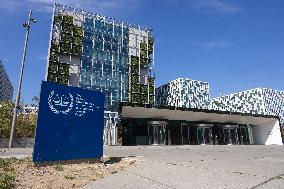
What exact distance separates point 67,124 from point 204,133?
26.9 meters

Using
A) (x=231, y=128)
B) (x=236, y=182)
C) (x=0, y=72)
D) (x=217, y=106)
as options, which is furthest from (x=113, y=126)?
(x=217, y=106)

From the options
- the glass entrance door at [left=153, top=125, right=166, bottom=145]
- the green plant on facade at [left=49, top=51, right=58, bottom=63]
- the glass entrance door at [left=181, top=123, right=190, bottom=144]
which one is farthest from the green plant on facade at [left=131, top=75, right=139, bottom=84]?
the glass entrance door at [left=153, top=125, right=166, bottom=145]

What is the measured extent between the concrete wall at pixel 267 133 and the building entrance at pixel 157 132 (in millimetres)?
16584

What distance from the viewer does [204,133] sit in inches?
1316

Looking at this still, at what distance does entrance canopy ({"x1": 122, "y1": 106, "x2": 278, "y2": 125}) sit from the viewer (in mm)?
27031

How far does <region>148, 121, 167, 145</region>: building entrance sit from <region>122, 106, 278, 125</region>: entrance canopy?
31.8 inches

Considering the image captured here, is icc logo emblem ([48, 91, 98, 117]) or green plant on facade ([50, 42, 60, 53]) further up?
green plant on facade ([50, 42, 60, 53])

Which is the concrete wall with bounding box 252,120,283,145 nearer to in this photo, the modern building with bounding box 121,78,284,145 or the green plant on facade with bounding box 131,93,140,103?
the modern building with bounding box 121,78,284,145

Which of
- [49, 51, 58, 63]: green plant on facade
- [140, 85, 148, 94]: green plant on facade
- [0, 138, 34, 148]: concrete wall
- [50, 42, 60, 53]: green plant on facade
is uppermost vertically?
[50, 42, 60, 53]: green plant on facade

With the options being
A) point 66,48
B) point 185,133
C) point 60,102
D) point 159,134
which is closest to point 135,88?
point 66,48

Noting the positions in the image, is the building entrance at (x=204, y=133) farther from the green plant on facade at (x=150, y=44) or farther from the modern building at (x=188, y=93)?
the modern building at (x=188, y=93)

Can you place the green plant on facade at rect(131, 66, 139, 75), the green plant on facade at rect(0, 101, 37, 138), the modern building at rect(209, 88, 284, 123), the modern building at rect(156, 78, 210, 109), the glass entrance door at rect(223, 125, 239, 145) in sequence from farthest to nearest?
the modern building at rect(209, 88, 284, 123) → the modern building at rect(156, 78, 210, 109) → the green plant on facade at rect(131, 66, 139, 75) → the glass entrance door at rect(223, 125, 239, 145) → the green plant on facade at rect(0, 101, 37, 138)

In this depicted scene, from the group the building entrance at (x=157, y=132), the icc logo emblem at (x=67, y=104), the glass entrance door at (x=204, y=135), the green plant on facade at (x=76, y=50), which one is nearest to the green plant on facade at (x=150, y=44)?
the green plant on facade at (x=76, y=50)

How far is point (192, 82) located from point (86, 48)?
94133 millimetres
